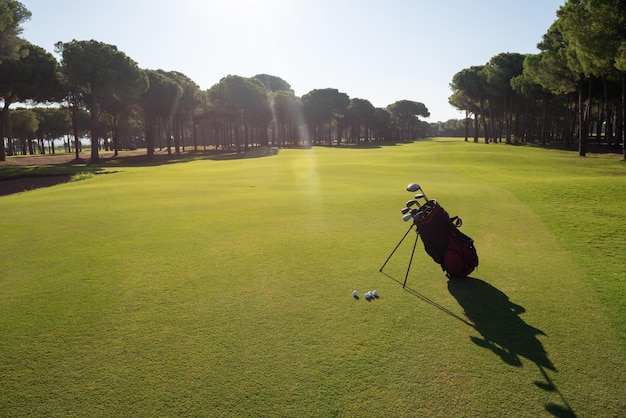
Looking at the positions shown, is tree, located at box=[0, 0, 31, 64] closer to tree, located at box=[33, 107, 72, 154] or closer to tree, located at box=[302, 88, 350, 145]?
tree, located at box=[33, 107, 72, 154]

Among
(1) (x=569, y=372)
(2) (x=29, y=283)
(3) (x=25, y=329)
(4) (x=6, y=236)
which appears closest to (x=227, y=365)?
(3) (x=25, y=329)

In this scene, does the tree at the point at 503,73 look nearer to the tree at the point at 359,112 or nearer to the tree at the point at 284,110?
the tree at the point at 284,110

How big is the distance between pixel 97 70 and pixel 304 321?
55.1 m

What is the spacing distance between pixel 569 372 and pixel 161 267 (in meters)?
7.50

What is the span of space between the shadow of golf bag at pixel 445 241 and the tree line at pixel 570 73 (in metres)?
32.1

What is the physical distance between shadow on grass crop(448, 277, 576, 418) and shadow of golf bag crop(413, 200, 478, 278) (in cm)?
36

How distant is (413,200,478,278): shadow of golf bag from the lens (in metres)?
7.31

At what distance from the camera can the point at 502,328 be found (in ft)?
18.6

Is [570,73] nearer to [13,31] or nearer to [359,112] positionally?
[13,31]

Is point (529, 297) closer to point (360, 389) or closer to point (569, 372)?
point (569, 372)

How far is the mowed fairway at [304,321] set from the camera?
4168 millimetres

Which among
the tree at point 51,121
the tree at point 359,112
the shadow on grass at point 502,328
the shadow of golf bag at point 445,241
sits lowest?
the shadow on grass at point 502,328

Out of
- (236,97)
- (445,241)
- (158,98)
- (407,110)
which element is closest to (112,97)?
(158,98)

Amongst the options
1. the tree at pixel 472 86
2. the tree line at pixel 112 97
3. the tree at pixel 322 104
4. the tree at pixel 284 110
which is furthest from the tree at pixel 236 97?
the tree at pixel 472 86
